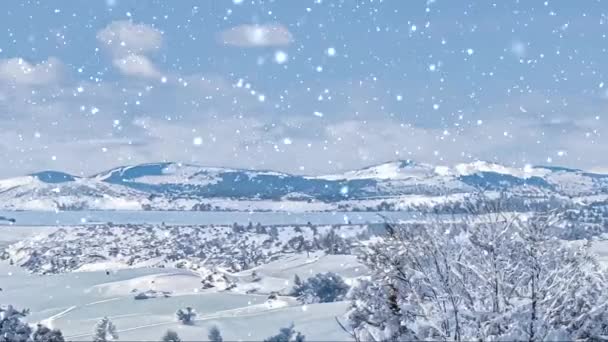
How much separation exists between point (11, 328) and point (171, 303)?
28305 mm

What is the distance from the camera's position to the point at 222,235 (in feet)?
525

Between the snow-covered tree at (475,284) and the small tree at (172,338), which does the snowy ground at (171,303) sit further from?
the snow-covered tree at (475,284)

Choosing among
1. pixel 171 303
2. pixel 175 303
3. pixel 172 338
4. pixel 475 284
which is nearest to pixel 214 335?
pixel 172 338

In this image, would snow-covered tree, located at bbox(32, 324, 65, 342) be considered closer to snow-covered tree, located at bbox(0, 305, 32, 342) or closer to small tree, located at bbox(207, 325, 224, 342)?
snow-covered tree, located at bbox(0, 305, 32, 342)

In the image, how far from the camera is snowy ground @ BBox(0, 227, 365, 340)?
25000 millimetres

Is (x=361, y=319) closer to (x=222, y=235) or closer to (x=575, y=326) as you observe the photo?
(x=575, y=326)

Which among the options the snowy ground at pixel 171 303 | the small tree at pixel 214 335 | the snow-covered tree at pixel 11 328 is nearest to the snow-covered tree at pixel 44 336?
the snow-covered tree at pixel 11 328

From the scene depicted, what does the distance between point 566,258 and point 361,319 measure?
3106 mm

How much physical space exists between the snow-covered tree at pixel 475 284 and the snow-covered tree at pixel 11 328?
14.0 meters

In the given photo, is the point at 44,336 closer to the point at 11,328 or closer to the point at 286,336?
the point at 11,328

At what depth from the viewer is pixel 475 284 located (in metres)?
9.48

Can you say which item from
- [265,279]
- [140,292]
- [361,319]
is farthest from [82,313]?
[361,319]

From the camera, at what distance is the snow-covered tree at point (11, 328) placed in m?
A: 20.2

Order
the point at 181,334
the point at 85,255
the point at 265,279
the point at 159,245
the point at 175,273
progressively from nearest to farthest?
the point at 181,334 < the point at 265,279 < the point at 175,273 < the point at 85,255 < the point at 159,245
